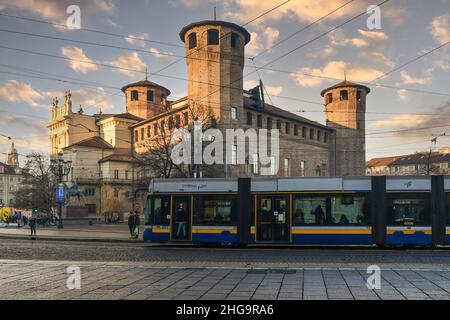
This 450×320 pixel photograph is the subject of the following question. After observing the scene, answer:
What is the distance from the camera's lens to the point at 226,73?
4803 centimetres

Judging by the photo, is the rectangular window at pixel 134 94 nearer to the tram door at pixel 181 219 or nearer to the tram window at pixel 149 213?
the tram window at pixel 149 213

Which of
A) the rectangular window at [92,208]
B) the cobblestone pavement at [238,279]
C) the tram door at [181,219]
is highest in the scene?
the tram door at [181,219]

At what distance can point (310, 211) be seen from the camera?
16203 millimetres

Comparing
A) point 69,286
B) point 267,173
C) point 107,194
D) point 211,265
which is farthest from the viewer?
point 107,194

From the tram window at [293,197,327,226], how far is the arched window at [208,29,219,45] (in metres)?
35.1

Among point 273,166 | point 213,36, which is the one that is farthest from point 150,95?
point 273,166

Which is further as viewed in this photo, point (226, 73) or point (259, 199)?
point (226, 73)

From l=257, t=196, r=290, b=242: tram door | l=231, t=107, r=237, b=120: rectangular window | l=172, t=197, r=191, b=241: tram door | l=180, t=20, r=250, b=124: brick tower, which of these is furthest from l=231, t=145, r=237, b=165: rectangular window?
l=257, t=196, r=290, b=242: tram door

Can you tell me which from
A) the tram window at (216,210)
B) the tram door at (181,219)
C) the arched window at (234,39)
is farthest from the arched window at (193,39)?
the tram window at (216,210)

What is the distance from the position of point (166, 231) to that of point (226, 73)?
33.4 meters

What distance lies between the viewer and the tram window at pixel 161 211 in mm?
17152

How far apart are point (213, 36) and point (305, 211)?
35925 mm
